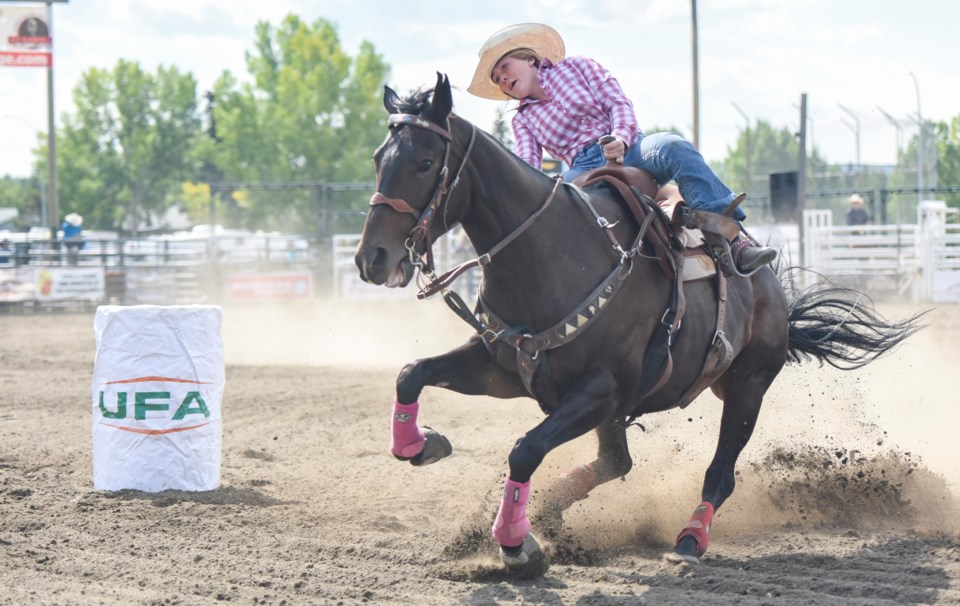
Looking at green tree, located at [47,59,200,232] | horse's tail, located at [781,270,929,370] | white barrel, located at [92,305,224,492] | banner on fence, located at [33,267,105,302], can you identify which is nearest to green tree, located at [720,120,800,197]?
banner on fence, located at [33,267,105,302]

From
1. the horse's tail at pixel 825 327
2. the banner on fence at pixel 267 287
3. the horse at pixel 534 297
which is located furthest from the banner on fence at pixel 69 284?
the horse at pixel 534 297

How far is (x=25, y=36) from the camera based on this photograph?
2877cm

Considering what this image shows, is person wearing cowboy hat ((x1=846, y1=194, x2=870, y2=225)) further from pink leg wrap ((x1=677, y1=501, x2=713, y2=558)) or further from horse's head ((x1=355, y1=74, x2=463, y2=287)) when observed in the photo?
horse's head ((x1=355, y1=74, x2=463, y2=287))

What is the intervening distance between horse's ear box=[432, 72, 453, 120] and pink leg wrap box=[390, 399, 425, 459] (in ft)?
4.57

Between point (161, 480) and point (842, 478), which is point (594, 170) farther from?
point (161, 480)

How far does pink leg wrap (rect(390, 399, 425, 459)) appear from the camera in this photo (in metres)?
4.81

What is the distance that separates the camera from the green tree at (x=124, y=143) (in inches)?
2579

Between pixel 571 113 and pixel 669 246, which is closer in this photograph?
pixel 669 246

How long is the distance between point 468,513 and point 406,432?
1.25 m

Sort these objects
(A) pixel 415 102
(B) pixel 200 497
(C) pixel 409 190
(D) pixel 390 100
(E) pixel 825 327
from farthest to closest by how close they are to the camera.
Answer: (E) pixel 825 327
(B) pixel 200 497
(D) pixel 390 100
(A) pixel 415 102
(C) pixel 409 190

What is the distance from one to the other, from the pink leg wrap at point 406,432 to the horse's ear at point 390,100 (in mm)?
1345

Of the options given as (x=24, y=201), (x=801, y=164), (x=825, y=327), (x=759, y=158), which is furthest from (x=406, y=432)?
(x=24, y=201)

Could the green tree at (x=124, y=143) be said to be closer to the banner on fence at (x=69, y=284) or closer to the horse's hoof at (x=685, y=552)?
the banner on fence at (x=69, y=284)

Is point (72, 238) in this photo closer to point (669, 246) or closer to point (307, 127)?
point (669, 246)
